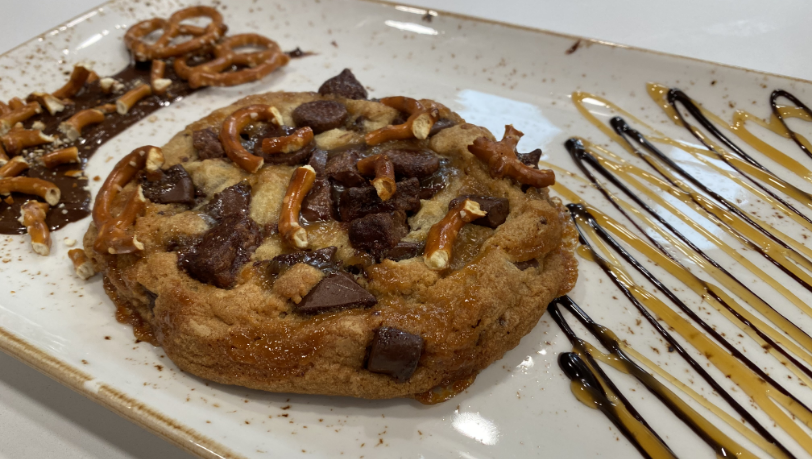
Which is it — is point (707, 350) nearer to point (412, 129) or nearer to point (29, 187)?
point (412, 129)

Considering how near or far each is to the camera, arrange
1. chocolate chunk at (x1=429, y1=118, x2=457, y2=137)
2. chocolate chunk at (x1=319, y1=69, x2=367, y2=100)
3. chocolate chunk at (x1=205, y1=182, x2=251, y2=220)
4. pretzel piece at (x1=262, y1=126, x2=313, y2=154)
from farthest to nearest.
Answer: chocolate chunk at (x1=319, y1=69, x2=367, y2=100), chocolate chunk at (x1=429, y1=118, x2=457, y2=137), pretzel piece at (x1=262, y1=126, x2=313, y2=154), chocolate chunk at (x1=205, y1=182, x2=251, y2=220)

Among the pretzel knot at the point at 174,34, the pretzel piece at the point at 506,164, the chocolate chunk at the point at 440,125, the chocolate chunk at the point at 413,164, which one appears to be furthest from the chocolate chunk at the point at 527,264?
the pretzel knot at the point at 174,34

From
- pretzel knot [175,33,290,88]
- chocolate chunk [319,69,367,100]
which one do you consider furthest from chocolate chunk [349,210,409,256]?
pretzel knot [175,33,290,88]

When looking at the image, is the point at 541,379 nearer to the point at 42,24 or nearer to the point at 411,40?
the point at 411,40

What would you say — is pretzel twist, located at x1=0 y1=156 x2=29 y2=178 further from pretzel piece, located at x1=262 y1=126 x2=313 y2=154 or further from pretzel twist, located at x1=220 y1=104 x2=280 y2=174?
pretzel piece, located at x1=262 y1=126 x2=313 y2=154

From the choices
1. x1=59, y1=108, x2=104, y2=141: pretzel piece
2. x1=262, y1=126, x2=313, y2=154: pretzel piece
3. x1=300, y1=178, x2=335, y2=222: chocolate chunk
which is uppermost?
x1=262, y1=126, x2=313, y2=154: pretzel piece
